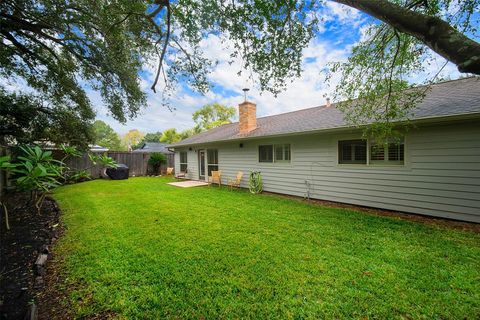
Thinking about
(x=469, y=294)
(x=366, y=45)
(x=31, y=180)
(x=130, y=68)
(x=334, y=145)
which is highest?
(x=130, y=68)

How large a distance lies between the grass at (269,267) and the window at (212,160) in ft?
22.9

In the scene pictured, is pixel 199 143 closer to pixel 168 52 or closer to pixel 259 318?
pixel 168 52

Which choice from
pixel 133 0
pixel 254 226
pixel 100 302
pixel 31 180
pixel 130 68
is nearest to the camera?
pixel 31 180

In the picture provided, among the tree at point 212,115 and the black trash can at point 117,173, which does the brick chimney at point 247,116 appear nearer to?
the black trash can at point 117,173

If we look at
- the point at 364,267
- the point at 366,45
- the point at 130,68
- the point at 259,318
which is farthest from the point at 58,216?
the point at 366,45

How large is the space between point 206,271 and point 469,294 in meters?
3.25

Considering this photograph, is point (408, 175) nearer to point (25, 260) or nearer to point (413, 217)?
point (413, 217)

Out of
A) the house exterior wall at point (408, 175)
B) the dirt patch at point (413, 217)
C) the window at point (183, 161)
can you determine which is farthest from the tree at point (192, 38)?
the window at point (183, 161)

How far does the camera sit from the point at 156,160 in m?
16.6

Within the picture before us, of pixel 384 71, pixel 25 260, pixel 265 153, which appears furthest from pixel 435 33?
pixel 265 153

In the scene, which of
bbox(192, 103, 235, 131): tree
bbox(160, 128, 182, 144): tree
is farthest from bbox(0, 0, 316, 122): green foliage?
bbox(160, 128, 182, 144): tree

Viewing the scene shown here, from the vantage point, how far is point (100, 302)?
2.41 metres

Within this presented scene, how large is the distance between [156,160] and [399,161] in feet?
50.8

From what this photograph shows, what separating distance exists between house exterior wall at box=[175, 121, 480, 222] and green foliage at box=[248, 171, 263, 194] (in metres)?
0.89
